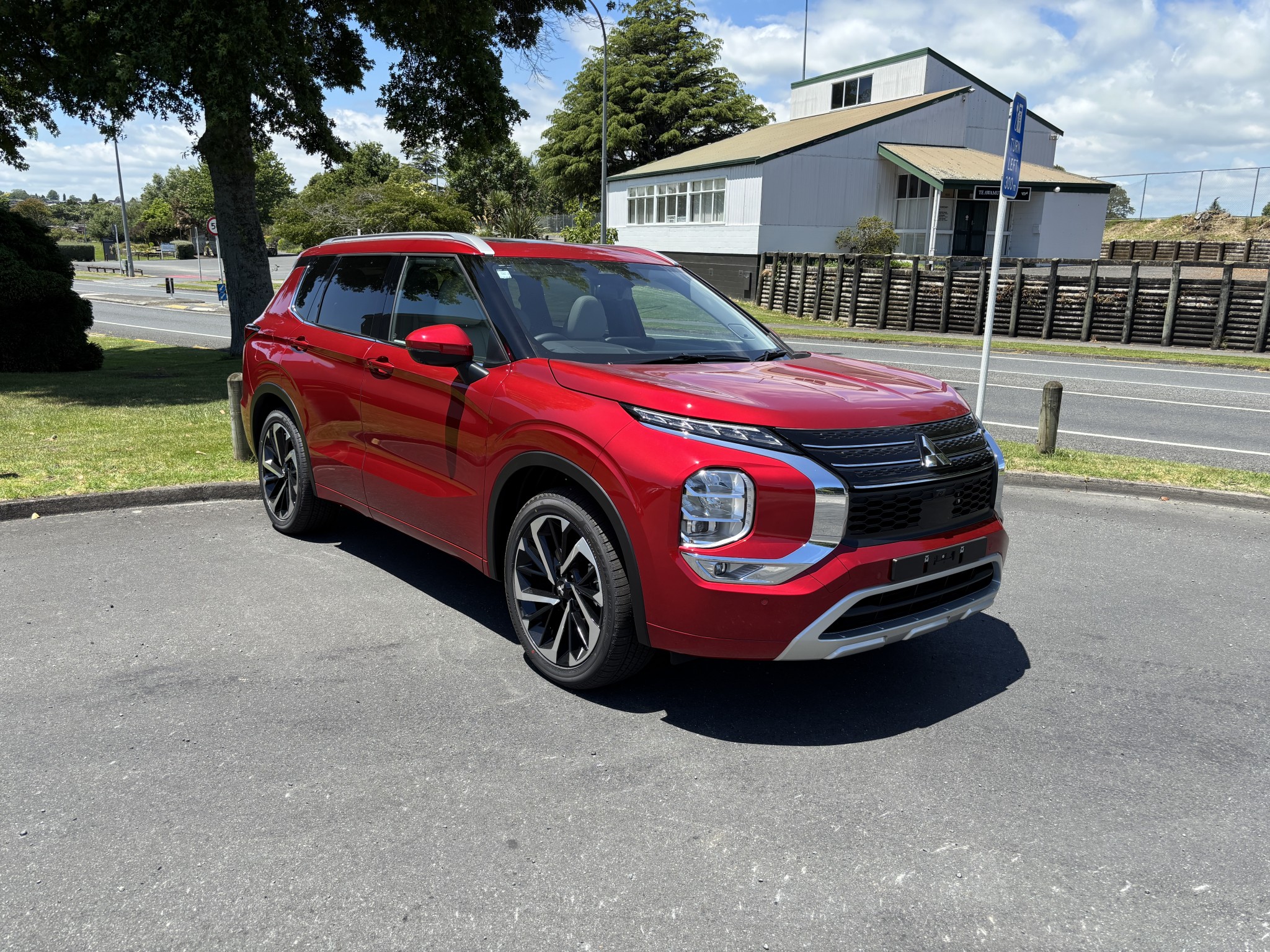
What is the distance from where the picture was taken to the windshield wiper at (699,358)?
4488 millimetres

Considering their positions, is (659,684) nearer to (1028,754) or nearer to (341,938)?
(1028,754)

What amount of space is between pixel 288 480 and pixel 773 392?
3820 millimetres

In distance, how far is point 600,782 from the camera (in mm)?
3455

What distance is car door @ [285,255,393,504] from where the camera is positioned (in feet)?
17.8

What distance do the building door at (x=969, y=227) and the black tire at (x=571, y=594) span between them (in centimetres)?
3915

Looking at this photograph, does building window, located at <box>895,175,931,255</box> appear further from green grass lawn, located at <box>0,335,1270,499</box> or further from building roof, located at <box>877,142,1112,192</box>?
green grass lawn, located at <box>0,335,1270,499</box>

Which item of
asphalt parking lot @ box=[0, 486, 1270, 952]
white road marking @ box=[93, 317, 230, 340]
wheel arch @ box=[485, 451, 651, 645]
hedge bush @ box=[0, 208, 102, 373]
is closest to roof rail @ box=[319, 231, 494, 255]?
wheel arch @ box=[485, 451, 651, 645]

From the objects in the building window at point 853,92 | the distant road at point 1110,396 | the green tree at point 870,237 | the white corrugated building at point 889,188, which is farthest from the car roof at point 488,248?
the building window at point 853,92

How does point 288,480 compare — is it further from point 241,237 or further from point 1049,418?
point 241,237

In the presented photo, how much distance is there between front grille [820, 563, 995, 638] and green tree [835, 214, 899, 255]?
3318 centimetres

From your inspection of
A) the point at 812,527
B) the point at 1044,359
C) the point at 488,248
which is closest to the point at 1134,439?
the point at 488,248

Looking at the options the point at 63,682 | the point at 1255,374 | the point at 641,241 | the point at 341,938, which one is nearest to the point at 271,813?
the point at 341,938

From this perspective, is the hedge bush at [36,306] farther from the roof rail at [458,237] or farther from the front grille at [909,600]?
the front grille at [909,600]

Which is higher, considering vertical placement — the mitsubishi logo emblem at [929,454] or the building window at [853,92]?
the building window at [853,92]
